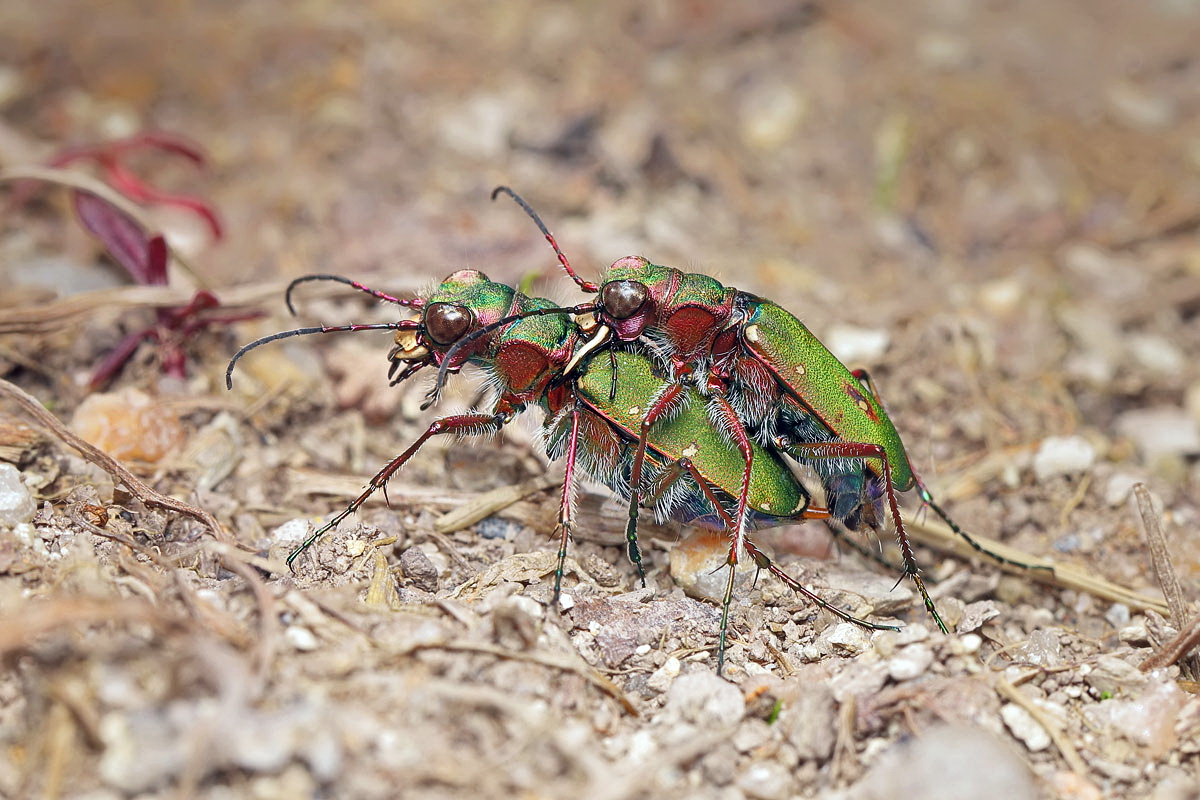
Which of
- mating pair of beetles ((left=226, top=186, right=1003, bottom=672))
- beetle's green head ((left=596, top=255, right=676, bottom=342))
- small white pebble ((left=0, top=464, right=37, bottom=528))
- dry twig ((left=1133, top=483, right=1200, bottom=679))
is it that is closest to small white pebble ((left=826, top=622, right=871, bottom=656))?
mating pair of beetles ((left=226, top=186, right=1003, bottom=672))

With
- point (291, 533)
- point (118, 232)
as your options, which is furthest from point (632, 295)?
point (118, 232)

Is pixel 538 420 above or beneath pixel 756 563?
above

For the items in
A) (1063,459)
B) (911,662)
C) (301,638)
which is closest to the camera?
(301,638)

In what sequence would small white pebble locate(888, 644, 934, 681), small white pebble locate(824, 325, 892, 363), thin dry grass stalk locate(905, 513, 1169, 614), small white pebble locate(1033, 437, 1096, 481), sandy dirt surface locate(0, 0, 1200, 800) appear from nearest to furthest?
sandy dirt surface locate(0, 0, 1200, 800), small white pebble locate(888, 644, 934, 681), thin dry grass stalk locate(905, 513, 1169, 614), small white pebble locate(1033, 437, 1096, 481), small white pebble locate(824, 325, 892, 363)

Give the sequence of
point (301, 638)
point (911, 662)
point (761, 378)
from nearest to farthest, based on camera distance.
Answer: point (301, 638) < point (911, 662) < point (761, 378)

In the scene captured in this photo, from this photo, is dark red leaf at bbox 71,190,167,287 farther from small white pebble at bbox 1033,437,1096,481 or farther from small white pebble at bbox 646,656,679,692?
small white pebble at bbox 1033,437,1096,481

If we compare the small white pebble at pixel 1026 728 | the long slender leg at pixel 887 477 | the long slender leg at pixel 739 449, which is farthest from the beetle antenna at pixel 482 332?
the small white pebble at pixel 1026 728

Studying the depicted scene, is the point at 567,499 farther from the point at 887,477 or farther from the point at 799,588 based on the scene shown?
the point at 887,477
